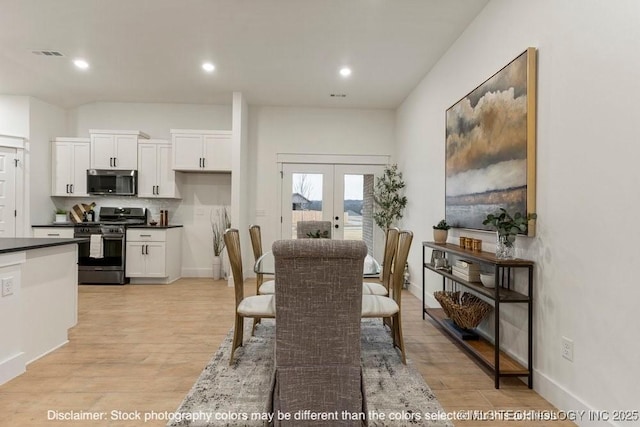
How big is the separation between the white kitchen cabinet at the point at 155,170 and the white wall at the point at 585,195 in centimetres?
490

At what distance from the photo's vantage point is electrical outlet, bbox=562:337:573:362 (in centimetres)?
189

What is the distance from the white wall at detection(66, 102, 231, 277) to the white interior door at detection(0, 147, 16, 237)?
0.75 meters

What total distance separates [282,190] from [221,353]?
11.6 ft

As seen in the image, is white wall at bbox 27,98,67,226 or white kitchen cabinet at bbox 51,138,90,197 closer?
white wall at bbox 27,98,67,226

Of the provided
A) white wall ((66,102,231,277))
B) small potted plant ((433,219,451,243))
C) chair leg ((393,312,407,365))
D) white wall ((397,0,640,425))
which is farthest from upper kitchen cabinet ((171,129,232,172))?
white wall ((397,0,640,425))

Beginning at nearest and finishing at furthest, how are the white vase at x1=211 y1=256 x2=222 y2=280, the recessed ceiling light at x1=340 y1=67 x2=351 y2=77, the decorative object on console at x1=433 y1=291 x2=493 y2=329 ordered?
the decorative object on console at x1=433 y1=291 x2=493 y2=329, the recessed ceiling light at x1=340 y1=67 x2=351 y2=77, the white vase at x1=211 y1=256 x2=222 y2=280

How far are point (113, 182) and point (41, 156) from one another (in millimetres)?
1187

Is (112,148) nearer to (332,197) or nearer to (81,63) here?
(81,63)

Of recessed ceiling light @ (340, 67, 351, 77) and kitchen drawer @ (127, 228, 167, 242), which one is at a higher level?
recessed ceiling light @ (340, 67, 351, 77)

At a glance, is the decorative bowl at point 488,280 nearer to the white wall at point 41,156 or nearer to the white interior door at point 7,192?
the white wall at point 41,156

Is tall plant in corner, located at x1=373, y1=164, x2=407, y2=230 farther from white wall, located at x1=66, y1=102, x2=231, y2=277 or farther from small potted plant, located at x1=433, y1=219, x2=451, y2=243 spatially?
white wall, located at x1=66, y1=102, x2=231, y2=277

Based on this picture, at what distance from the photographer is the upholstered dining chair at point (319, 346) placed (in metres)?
1.57

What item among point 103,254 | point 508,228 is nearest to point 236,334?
point 508,228

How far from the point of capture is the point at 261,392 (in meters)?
2.09
